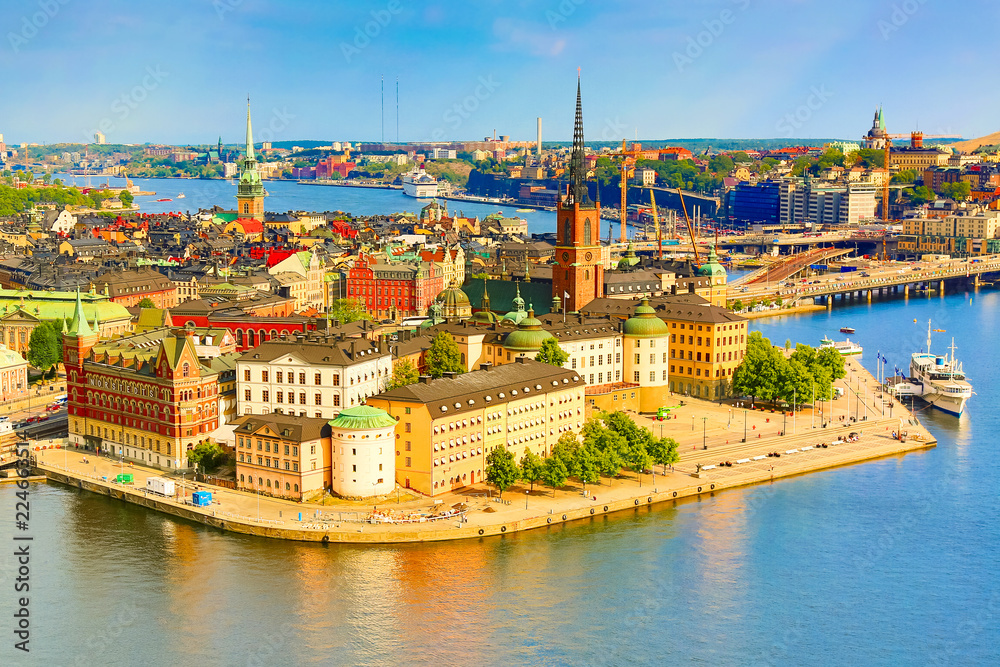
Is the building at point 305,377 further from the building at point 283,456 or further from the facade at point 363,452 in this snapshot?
the facade at point 363,452

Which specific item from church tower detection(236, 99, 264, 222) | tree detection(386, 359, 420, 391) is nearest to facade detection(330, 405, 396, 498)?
Result: tree detection(386, 359, 420, 391)

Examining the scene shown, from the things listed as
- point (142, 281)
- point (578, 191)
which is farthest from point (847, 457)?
point (142, 281)

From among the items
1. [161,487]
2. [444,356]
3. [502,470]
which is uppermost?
[444,356]

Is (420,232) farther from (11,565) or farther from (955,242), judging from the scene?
(11,565)

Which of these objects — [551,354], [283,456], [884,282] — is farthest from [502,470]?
[884,282]

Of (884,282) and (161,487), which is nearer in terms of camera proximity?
(161,487)

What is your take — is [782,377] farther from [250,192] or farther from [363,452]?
[250,192]
